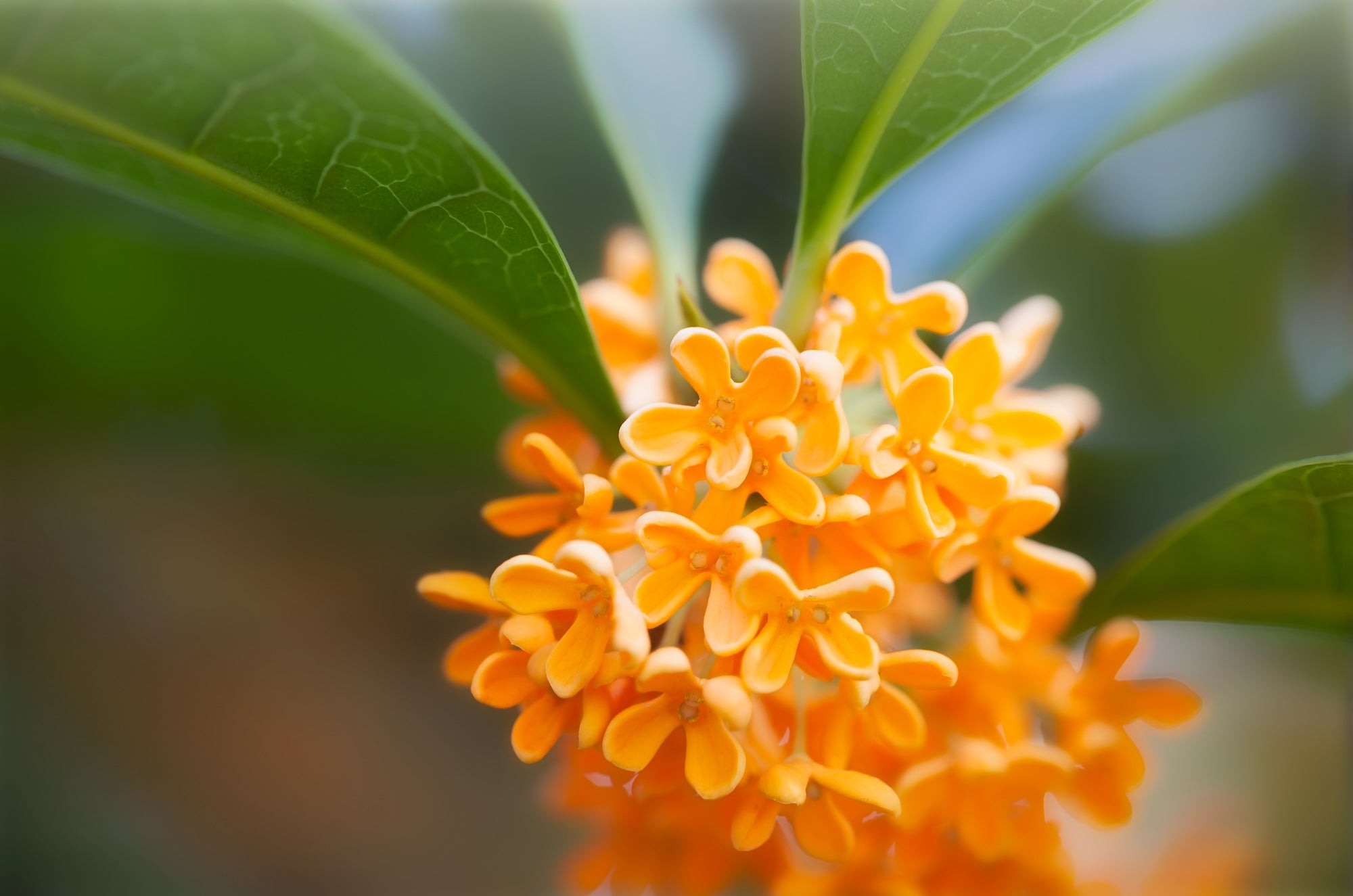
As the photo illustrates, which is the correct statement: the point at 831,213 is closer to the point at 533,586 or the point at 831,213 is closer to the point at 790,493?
the point at 790,493

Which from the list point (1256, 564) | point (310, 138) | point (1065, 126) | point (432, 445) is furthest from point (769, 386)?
point (432, 445)

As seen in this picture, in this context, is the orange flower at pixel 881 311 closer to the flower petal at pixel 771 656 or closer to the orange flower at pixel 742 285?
the orange flower at pixel 742 285

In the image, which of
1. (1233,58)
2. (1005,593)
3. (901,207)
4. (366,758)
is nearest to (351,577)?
(366,758)

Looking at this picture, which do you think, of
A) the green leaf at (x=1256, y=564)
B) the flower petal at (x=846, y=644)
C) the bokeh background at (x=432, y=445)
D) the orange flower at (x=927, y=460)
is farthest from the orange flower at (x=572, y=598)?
the bokeh background at (x=432, y=445)

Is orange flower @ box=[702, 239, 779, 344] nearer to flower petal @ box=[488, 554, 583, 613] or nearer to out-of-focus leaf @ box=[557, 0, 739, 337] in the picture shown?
out-of-focus leaf @ box=[557, 0, 739, 337]

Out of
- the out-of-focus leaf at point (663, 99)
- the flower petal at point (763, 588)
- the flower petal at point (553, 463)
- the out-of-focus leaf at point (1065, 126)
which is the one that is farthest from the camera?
the out-of-focus leaf at point (1065, 126)
